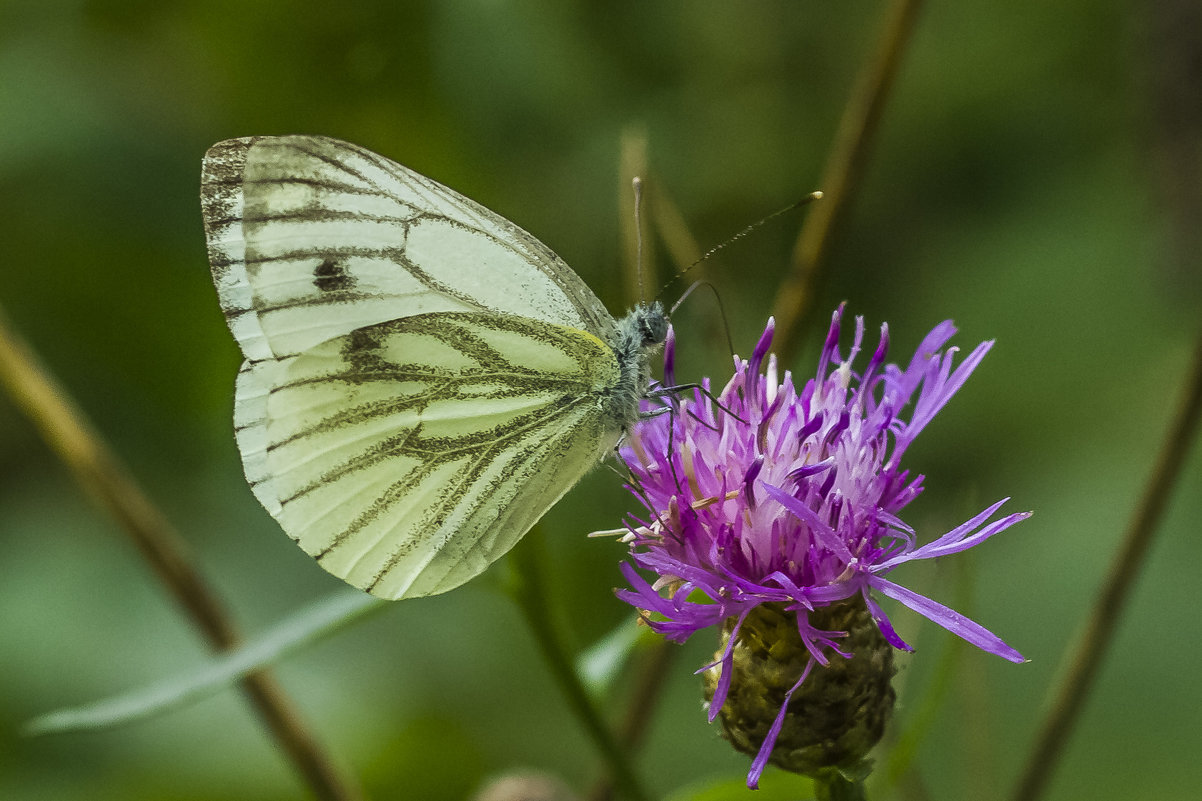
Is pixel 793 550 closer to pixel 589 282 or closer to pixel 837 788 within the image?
pixel 837 788

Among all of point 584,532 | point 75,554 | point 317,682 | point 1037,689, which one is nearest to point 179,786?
point 317,682

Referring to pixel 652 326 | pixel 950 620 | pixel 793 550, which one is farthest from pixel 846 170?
pixel 950 620

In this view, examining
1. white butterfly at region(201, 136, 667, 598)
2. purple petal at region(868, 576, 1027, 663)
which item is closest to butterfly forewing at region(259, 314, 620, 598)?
white butterfly at region(201, 136, 667, 598)

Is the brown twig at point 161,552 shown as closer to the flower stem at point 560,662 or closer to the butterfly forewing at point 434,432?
the butterfly forewing at point 434,432

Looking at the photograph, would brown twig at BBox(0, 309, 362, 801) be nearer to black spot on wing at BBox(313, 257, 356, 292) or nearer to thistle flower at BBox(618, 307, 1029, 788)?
black spot on wing at BBox(313, 257, 356, 292)

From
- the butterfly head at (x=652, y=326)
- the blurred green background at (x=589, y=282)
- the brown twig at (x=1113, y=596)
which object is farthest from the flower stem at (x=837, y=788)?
the blurred green background at (x=589, y=282)
